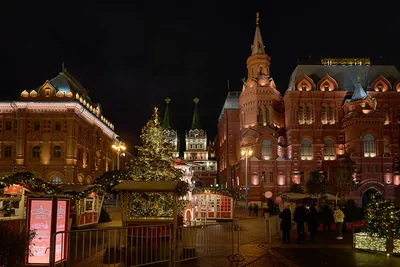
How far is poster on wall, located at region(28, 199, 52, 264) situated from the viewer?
9.62 meters

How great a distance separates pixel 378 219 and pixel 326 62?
162ft

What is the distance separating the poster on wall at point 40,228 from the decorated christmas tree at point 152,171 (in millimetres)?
7412

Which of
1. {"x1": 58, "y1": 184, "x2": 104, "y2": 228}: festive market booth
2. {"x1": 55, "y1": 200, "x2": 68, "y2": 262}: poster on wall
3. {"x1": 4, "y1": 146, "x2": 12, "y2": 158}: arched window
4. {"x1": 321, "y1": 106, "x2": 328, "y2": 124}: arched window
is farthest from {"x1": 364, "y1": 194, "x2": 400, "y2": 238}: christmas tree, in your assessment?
{"x1": 4, "y1": 146, "x2": 12, "y2": 158}: arched window

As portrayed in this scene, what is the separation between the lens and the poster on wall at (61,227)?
9.70 meters

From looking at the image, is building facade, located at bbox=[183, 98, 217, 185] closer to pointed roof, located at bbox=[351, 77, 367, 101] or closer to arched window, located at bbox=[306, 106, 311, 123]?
arched window, located at bbox=[306, 106, 311, 123]

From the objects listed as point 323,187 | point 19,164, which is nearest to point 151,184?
point 323,187

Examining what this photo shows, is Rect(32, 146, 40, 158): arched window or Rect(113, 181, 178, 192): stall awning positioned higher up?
Rect(32, 146, 40, 158): arched window

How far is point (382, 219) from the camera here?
14.2 meters

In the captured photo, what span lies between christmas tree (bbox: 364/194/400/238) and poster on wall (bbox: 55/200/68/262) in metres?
10.4

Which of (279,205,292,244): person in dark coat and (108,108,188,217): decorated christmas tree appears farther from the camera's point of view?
(108,108,188,217): decorated christmas tree

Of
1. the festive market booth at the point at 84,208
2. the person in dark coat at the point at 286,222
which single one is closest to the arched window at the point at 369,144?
the festive market booth at the point at 84,208

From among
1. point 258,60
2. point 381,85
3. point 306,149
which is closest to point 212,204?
point 306,149

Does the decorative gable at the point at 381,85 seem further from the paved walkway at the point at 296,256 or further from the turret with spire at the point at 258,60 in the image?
the paved walkway at the point at 296,256

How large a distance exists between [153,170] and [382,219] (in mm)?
9842
